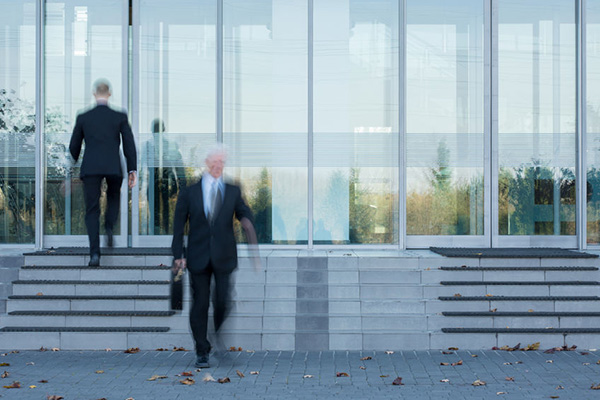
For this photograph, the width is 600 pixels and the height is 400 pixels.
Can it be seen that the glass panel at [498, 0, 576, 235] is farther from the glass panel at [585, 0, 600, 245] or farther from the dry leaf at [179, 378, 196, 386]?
the dry leaf at [179, 378, 196, 386]

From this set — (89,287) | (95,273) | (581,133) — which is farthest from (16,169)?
(581,133)

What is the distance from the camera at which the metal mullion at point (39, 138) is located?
12.1 m

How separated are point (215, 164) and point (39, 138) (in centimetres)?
548

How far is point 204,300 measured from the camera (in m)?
7.45

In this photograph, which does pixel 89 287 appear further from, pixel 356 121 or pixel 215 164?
pixel 356 121

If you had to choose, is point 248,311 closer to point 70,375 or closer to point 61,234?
point 70,375

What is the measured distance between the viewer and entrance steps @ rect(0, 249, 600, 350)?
860 centimetres

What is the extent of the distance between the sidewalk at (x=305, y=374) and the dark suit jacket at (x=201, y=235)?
94cm

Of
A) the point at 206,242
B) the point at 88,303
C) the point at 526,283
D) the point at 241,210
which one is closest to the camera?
the point at 206,242

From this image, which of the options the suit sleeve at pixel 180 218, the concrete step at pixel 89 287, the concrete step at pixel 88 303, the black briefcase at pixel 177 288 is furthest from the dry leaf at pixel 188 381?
the concrete step at pixel 89 287

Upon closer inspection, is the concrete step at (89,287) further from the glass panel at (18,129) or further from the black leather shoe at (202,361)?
the glass panel at (18,129)

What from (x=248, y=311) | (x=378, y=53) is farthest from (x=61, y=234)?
(x=378, y=53)

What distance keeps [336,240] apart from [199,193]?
5352mm

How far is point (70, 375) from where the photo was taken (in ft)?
23.7
